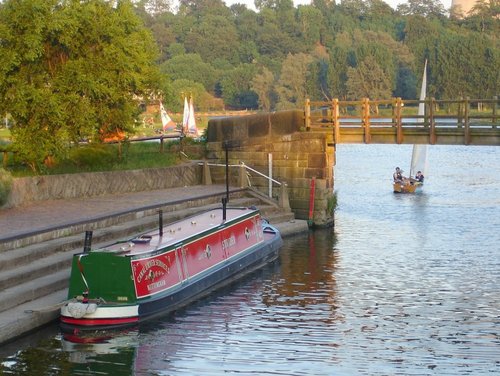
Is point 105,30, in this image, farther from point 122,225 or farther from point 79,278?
point 79,278

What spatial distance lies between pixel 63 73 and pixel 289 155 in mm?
9298

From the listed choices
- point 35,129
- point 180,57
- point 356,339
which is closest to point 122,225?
point 35,129

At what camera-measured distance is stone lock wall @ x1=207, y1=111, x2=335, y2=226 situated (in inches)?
1571

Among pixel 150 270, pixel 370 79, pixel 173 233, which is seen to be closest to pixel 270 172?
pixel 173 233

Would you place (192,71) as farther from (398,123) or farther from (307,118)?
(398,123)

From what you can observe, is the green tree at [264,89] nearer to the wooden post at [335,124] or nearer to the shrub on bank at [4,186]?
the wooden post at [335,124]

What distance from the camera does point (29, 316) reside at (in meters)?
21.9

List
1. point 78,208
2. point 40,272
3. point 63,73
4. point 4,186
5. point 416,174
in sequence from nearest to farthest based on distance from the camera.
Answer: point 40,272, point 4,186, point 78,208, point 63,73, point 416,174

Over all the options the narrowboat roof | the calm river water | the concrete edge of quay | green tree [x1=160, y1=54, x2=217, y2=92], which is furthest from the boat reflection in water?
green tree [x1=160, y1=54, x2=217, y2=92]

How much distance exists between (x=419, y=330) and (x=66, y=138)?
1680 cm

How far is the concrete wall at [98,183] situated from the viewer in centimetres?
3350

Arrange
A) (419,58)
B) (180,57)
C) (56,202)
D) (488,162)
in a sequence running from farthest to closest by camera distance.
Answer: (180,57) < (419,58) < (488,162) < (56,202)

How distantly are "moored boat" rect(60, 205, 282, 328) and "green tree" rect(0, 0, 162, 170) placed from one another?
359 inches

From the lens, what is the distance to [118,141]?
4091cm
